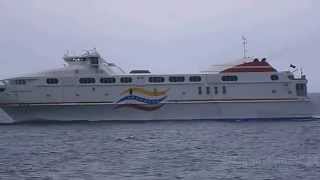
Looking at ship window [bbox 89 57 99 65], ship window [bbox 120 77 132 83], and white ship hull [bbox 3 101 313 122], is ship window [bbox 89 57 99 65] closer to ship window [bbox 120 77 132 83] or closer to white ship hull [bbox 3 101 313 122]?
ship window [bbox 120 77 132 83]

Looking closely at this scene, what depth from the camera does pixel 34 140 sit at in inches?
2000

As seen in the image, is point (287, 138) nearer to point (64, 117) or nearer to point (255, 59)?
point (255, 59)

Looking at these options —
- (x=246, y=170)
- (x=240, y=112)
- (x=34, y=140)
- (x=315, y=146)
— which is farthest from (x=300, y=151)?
(x=240, y=112)

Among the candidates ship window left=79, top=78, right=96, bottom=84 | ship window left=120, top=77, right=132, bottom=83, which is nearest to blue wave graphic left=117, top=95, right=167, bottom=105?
ship window left=120, top=77, right=132, bottom=83

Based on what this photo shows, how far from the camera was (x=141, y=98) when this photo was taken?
6688cm

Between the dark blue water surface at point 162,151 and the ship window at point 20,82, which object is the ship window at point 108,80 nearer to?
the dark blue water surface at point 162,151

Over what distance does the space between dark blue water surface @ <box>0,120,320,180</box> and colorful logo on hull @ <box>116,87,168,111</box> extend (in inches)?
A: 117

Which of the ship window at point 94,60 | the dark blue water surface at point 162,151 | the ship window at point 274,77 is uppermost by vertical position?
the ship window at point 94,60

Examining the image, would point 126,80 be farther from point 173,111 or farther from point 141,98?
point 173,111

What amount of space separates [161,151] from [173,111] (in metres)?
25.3

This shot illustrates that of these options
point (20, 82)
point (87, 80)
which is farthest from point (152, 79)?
point (20, 82)

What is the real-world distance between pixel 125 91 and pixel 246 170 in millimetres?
33812

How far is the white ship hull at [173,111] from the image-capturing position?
66.8 meters

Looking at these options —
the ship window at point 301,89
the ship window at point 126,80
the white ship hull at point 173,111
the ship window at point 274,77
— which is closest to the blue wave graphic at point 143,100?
the white ship hull at point 173,111
